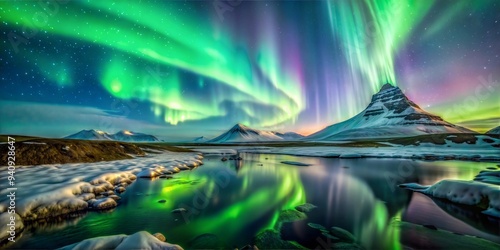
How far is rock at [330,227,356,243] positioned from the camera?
999cm

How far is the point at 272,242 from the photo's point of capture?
977 cm

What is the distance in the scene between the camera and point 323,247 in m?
9.11

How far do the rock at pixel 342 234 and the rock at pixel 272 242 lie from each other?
251 centimetres

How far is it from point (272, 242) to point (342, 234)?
3892mm

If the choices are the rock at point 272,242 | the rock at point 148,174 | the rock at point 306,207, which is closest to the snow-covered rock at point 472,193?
the rock at point 306,207

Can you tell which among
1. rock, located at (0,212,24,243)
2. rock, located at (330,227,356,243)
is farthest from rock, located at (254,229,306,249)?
rock, located at (0,212,24,243)

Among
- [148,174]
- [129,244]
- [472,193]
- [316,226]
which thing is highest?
[129,244]

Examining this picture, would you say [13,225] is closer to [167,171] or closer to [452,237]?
[167,171]

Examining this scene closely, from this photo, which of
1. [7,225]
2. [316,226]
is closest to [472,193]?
[316,226]

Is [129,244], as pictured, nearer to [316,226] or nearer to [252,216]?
[252,216]

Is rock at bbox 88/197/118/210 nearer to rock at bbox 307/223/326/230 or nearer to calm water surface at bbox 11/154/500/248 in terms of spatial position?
calm water surface at bbox 11/154/500/248

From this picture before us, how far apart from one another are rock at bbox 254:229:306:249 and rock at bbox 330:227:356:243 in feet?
8.25

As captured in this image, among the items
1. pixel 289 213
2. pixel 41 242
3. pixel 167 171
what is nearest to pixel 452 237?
A: pixel 289 213

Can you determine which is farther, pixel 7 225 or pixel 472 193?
pixel 472 193
